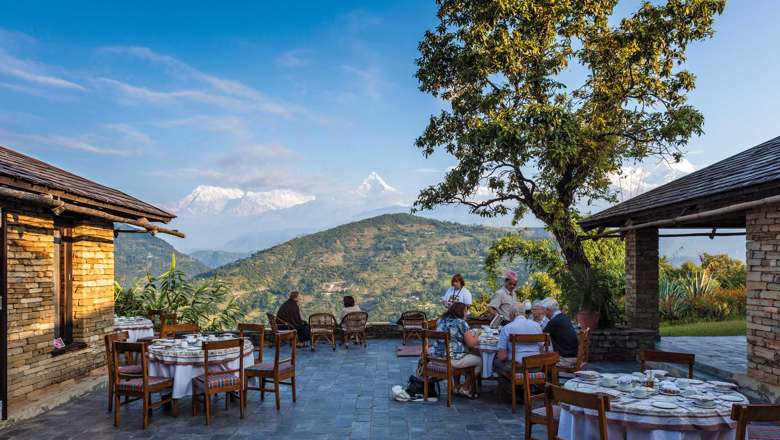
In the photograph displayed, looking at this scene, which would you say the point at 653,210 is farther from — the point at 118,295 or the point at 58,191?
the point at 118,295

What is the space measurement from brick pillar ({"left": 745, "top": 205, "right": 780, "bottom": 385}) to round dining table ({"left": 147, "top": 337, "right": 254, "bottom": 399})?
6734 mm

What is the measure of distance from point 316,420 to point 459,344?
2288mm

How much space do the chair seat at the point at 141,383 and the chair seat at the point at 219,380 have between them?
0.34m

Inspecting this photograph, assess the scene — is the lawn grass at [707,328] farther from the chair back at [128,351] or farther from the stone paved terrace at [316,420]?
the chair back at [128,351]

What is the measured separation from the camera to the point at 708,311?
1612 cm

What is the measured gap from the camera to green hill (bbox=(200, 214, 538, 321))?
3778 cm

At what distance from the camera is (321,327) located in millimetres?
12484

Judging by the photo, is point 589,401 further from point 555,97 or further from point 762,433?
point 555,97

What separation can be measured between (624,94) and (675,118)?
1.29 m

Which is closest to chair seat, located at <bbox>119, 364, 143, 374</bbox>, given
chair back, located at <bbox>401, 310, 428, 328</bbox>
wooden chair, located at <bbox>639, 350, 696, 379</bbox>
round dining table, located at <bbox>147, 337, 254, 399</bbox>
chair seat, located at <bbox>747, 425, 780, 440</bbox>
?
round dining table, located at <bbox>147, 337, 254, 399</bbox>

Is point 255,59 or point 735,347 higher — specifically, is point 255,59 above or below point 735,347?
above

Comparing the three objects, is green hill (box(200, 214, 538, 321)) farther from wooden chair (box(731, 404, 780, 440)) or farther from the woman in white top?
wooden chair (box(731, 404, 780, 440))

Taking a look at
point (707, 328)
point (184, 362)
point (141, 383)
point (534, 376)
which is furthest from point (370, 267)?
point (141, 383)

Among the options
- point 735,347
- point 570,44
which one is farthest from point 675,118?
point 735,347
